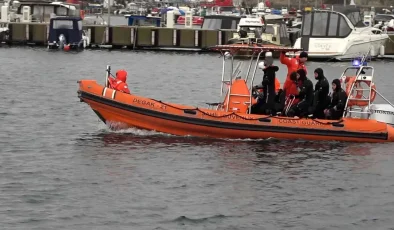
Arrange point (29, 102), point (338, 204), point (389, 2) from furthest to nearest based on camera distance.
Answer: point (389, 2) → point (29, 102) → point (338, 204)

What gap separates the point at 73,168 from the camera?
66.8ft

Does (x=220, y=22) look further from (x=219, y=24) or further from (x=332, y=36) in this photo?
(x=332, y=36)

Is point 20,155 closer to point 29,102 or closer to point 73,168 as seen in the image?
point 73,168

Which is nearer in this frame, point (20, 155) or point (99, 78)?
point (20, 155)

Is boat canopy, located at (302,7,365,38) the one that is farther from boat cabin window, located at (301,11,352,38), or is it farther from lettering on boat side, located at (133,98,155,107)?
lettering on boat side, located at (133,98,155,107)

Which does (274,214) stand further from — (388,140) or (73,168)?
(388,140)

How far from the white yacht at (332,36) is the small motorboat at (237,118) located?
25720mm

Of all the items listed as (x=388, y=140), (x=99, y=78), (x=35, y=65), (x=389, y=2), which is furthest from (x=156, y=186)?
(x=389, y=2)

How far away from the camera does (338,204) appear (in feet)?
59.4

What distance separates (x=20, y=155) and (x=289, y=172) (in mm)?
5570

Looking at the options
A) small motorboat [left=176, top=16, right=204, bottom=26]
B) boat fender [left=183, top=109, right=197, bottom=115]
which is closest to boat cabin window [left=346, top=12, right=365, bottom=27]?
boat fender [left=183, top=109, right=197, bottom=115]

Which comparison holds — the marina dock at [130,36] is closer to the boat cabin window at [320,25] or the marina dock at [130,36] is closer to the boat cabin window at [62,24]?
the boat cabin window at [62,24]

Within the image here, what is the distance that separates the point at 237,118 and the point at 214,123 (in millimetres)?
523

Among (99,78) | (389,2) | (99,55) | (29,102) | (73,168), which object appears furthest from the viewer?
(389,2)
